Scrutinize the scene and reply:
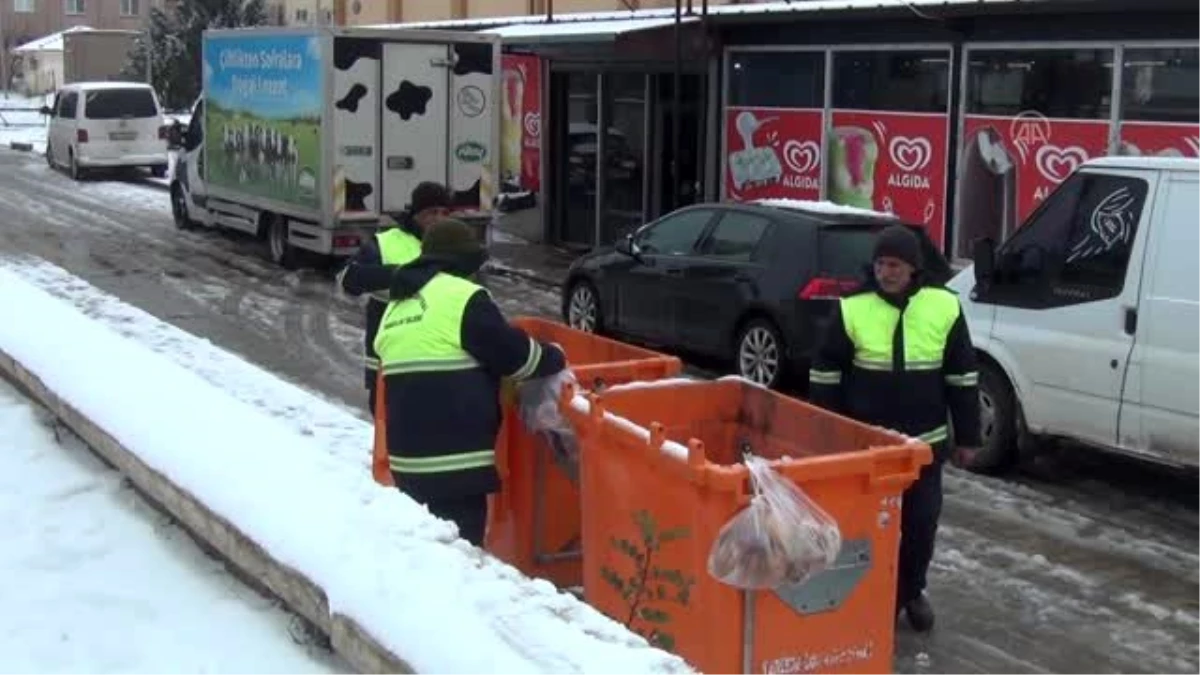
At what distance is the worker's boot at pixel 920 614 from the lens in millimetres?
6176

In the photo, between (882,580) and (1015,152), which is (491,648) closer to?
(882,580)

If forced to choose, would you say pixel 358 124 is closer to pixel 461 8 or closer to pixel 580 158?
pixel 580 158

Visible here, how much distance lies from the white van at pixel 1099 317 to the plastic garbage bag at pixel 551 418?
3648 mm

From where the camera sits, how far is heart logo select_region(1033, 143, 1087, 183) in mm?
13828

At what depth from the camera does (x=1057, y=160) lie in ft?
46.0

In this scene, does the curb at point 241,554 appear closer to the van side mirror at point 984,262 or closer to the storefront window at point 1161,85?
the van side mirror at point 984,262

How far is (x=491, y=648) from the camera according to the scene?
151 inches

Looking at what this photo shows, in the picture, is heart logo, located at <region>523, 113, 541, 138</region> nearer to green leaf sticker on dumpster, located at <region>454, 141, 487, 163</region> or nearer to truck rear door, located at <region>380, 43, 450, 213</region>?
green leaf sticker on dumpster, located at <region>454, 141, 487, 163</region>

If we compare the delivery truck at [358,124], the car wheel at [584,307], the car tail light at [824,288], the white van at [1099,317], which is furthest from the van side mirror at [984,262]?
the delivery truck at [358,124]

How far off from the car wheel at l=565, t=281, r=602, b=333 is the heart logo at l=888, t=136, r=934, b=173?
446 centimetres

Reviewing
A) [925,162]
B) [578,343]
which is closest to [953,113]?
[925,162]

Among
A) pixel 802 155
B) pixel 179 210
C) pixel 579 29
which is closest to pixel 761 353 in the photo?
pixel 802 155

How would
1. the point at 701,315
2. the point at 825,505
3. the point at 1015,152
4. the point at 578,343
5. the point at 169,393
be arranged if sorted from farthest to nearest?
the point at 1015,152 → the point at 701,315 → the point at 169,393 → the point at 578,343 → the point at 825,505

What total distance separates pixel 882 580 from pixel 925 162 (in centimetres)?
1117
